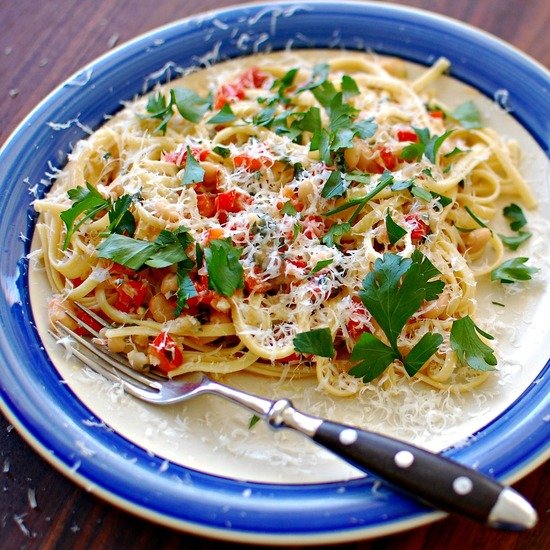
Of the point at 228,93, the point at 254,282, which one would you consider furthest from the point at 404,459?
the point at 228,93

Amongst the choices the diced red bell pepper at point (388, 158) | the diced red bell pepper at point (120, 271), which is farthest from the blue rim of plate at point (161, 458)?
the diced red bell pepper at point (388, 158)

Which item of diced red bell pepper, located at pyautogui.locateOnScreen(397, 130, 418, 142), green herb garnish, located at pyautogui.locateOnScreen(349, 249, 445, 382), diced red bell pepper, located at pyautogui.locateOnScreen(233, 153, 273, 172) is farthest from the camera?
diced red bell pepper, located at pyautogui.locateOnScreen(397, 130, 418, 142)

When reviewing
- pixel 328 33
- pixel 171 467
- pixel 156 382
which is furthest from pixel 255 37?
pixel 171 467

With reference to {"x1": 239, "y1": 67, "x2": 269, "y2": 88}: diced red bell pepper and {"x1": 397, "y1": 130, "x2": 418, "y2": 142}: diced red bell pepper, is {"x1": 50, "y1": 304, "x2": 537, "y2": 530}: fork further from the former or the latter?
{"x1": 239, "y1": 67, "x2": 269, "y2": 88}: diced red bell pepper

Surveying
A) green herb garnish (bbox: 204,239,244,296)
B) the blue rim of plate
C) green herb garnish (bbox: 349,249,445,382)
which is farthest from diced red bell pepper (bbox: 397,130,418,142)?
green herb garnish (bbox: 204,239,244,296)

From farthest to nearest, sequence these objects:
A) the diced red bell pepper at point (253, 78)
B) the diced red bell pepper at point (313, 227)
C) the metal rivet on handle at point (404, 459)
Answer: the diced red bell pepper at point (253, 78) < the diced red bell pepper at point (313, 227) < the metal rivet on handle at point (404, 459)

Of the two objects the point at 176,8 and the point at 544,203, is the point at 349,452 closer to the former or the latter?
the point at 544,203

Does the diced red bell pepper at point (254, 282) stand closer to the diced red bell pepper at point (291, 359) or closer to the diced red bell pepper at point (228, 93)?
the diced red bell pepper at point (291, 359)

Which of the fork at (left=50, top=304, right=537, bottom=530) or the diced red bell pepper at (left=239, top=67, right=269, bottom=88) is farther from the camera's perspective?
the diced red bell pepper at (left=239, top=67, right=269, bottom=88)
